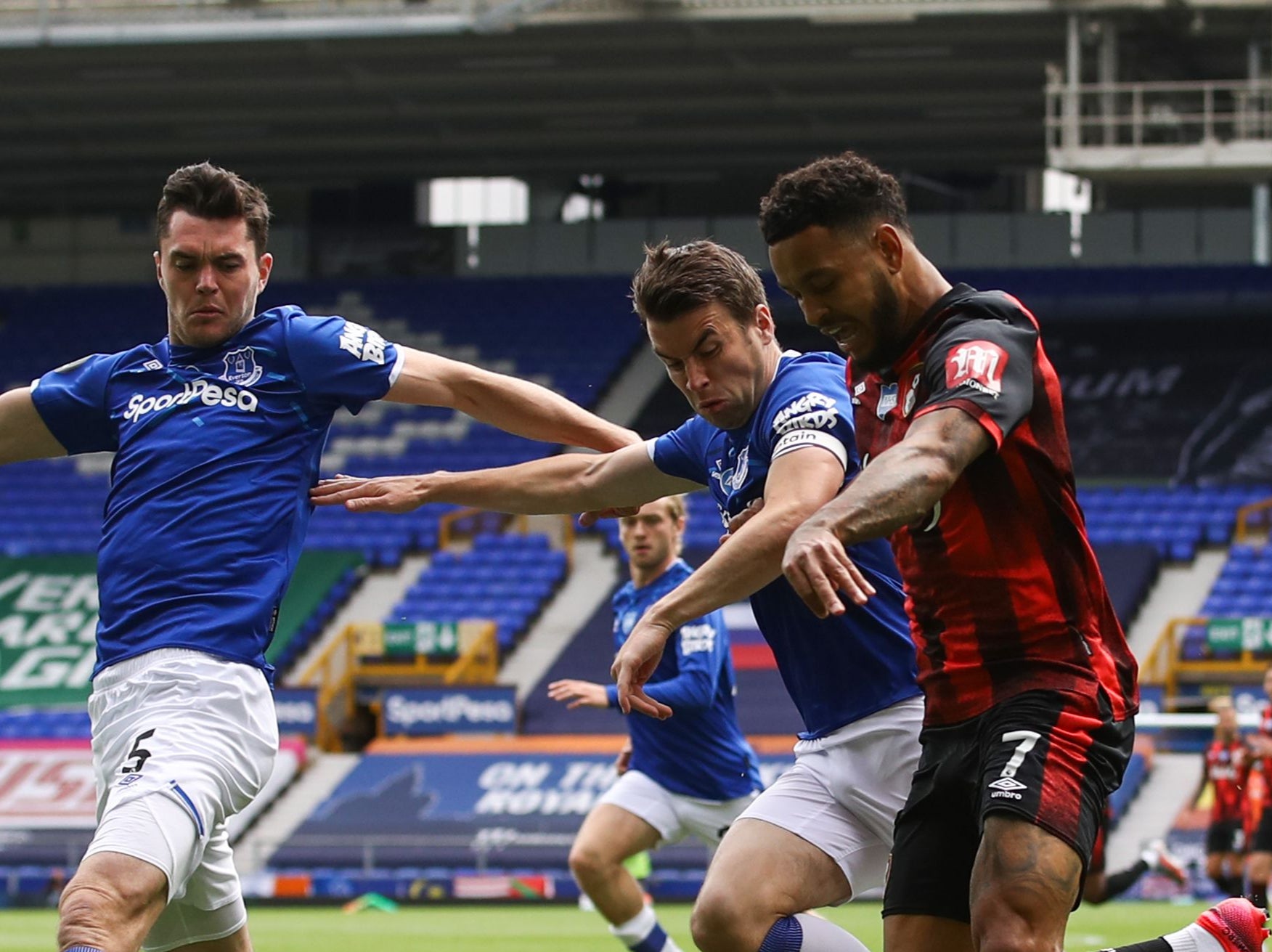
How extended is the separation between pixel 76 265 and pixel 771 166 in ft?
41.6

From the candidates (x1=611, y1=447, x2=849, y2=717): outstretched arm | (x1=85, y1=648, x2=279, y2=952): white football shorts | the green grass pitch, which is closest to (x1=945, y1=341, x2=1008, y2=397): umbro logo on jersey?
(x1=611, y1=447, x2=849, y2=717): outstretched arm

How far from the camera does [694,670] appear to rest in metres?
9.05

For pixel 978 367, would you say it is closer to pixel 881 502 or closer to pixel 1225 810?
pixel 881 502

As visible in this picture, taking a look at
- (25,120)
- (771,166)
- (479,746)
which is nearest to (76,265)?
(25,120)

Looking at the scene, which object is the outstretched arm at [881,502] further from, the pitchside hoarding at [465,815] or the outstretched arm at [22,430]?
the pitchside hoarding at [465,815]

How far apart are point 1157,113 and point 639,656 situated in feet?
70.8

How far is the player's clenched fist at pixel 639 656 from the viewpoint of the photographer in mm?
4805

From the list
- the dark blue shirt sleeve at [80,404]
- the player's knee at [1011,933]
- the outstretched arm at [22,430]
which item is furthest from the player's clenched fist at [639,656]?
the outstretched arm at [22,430]

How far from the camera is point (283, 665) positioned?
24.0m

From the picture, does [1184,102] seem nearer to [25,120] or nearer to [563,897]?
[563,897]

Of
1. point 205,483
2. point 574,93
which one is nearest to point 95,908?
point 205,483

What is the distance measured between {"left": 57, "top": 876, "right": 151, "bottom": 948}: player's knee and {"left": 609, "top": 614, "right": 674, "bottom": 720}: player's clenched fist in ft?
4.26

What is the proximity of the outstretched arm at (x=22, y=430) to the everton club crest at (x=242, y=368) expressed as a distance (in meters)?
0.66

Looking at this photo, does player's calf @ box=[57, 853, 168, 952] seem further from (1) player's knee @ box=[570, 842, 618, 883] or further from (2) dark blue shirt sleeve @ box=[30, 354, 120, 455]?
(1) player's knee @ box=[570, 842, 618, 883]
